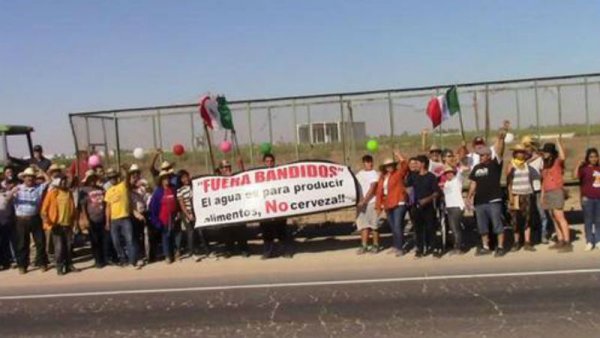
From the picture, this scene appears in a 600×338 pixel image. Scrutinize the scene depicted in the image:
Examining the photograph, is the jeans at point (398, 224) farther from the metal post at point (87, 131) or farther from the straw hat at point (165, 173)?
the metal post at point (87, 131)

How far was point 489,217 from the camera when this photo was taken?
11242mm

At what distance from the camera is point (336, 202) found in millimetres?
11984

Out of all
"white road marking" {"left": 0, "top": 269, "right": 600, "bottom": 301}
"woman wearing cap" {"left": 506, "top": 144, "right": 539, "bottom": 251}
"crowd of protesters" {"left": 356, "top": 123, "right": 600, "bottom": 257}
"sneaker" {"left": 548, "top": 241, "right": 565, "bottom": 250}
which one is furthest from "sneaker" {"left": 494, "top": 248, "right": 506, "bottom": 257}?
"white road marking" {"left": 0, "top": 269, "right": 600, "bottom": 301}

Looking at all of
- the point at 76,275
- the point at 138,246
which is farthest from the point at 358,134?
the point at 76,275

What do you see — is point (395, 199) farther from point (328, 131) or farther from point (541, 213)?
point (328, 131)

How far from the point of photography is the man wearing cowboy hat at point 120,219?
1205 cm

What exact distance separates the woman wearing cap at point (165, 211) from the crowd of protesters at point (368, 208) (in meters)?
0.02

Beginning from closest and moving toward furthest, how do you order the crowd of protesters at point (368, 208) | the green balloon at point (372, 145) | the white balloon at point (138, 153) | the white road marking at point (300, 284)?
the white road marking at point (300, 284)
the crowd of protesters at point (368, 208)
the green balloon at point (372, 145)
the white balloon at point (138, 153)

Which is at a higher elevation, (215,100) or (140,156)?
(215,100)

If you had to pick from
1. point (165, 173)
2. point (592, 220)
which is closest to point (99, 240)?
point (165, 173)

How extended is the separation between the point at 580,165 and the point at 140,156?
8823 millimetres

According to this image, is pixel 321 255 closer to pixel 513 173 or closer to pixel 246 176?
pixel 246 176

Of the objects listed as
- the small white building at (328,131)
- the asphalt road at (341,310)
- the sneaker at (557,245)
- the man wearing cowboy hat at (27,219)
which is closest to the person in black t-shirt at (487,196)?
the sneaker at (557,245)

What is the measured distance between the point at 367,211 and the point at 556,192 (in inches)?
119
